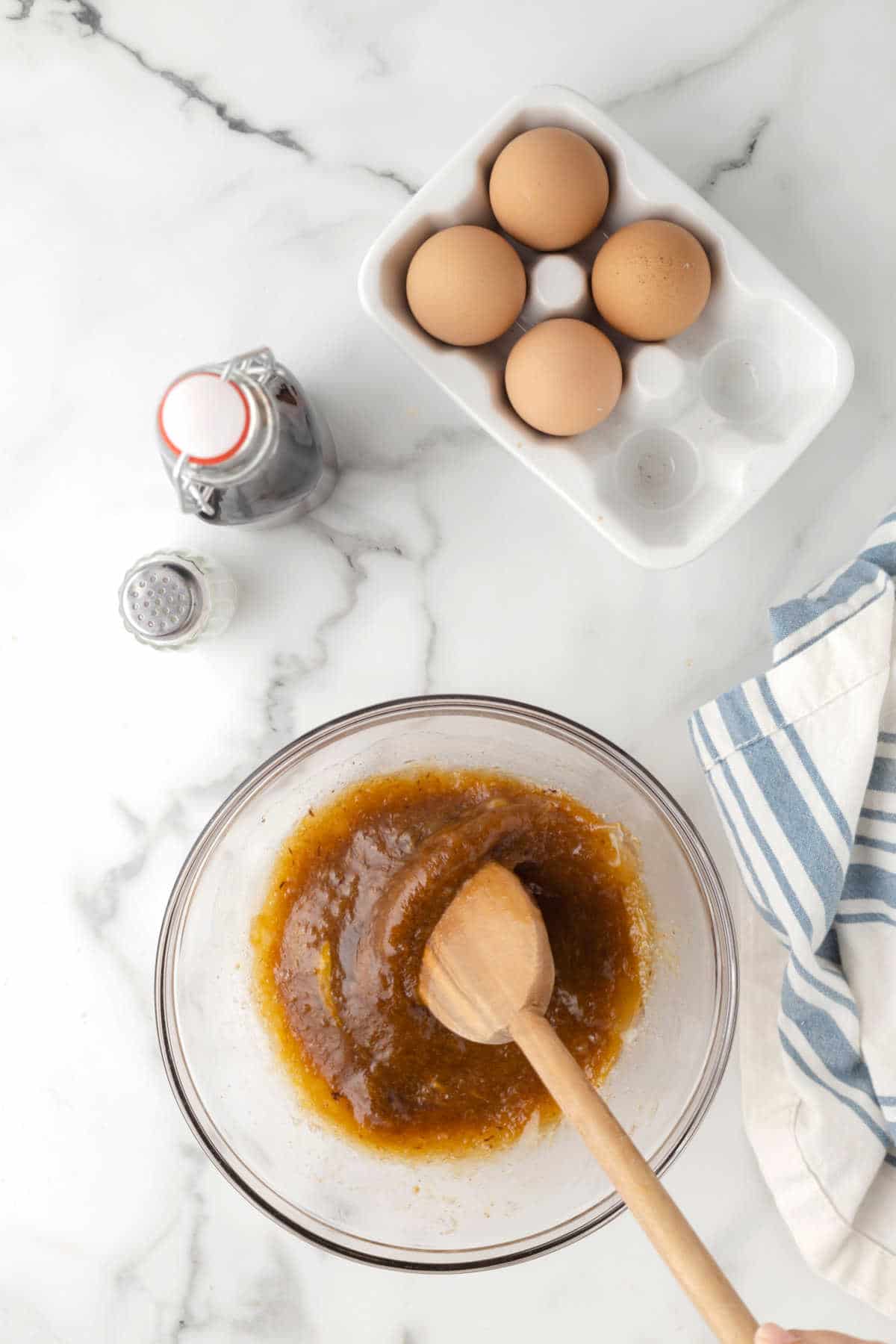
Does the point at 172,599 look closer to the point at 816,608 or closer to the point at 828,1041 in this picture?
the point at 816,608

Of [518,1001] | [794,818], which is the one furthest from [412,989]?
[794,818]

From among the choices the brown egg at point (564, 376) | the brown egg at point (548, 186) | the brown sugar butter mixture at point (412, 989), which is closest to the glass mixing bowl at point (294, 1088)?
the brown sugar butter mixture at point (412, 989)

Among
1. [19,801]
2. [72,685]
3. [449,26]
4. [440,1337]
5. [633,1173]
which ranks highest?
[449,26]

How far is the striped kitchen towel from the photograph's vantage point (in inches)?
35.2

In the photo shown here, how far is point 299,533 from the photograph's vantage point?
1.05 metres

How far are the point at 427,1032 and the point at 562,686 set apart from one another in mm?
337

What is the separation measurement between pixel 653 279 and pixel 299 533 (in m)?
0.39

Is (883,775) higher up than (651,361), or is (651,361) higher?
(651,361)

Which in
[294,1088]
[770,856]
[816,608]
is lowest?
[294,1088]

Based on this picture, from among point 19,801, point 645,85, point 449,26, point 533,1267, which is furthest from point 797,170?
point 533,1267

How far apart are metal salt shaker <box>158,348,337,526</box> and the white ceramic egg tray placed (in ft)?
0.37

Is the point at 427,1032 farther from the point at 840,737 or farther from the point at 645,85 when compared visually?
the point at 645,85

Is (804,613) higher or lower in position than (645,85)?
lower

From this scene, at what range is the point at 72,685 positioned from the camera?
1.06 m
